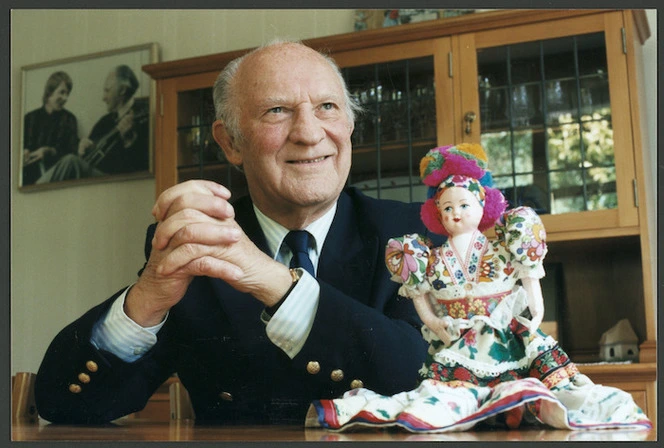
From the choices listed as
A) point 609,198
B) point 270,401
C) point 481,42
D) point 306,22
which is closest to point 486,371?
point 270,401

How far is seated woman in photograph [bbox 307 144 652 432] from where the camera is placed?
1.49ft

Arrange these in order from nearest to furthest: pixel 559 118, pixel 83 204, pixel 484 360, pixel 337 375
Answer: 1. pixel 484 360
2. pixel 337 375
3. pixel 559 118
4. pixel 83 204

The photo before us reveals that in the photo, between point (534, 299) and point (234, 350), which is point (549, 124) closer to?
point (234, 350)

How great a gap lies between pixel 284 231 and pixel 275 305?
0.19 meters

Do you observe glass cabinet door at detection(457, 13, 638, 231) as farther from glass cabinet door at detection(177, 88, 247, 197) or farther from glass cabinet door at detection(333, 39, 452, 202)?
glass cabinet door at detection(177, 88, 247, 197)

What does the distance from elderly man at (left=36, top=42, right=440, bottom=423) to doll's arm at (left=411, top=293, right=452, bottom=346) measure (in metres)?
0.09

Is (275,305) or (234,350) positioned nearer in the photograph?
(275,305)

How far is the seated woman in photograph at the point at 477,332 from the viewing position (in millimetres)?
454

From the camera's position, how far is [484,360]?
491mm

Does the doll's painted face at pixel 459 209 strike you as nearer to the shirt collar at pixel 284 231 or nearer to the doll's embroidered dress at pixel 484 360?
the doll's embroidered dress at pixel 484 360

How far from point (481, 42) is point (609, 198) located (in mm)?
404

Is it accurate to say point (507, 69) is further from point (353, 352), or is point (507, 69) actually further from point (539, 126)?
point (353, 352)

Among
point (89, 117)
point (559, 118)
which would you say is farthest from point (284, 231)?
point (89, 117)

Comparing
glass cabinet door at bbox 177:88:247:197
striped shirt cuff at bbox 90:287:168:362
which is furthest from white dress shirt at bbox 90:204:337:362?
glass cabinet door at bbox 177:88:247:197
